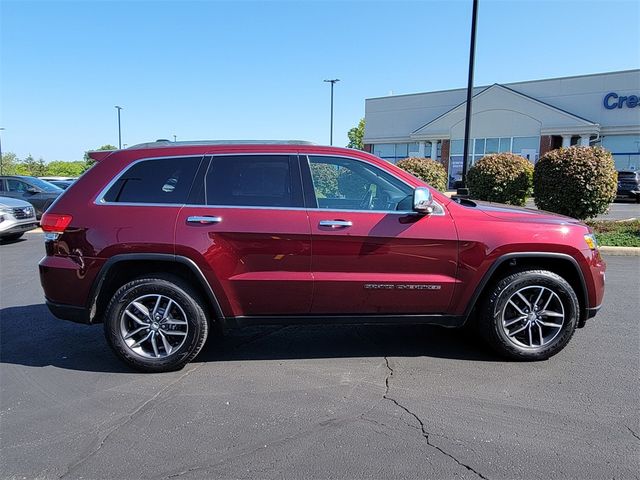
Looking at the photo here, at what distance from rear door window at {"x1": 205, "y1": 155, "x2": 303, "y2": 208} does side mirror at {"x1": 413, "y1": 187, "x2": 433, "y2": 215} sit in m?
0.94

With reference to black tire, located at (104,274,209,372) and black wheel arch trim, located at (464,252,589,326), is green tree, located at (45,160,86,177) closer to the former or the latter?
black tire, located at (104,274,209,372)

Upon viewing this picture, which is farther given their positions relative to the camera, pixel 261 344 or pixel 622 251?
pixel 622 251

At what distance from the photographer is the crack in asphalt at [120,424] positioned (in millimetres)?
2752

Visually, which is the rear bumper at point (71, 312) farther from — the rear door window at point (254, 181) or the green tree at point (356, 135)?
the green tree at point (356, 135)

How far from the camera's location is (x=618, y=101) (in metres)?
30.0

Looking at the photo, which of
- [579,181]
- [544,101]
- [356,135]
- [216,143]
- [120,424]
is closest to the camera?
[120,424]

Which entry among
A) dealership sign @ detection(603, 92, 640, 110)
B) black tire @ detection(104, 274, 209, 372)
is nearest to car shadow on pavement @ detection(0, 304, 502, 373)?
black tire @ detection(104, 274, 209, 372)

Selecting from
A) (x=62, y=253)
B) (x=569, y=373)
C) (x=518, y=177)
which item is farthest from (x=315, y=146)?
(x=518, y=177)

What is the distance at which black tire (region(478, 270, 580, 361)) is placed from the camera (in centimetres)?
404

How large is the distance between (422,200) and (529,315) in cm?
145

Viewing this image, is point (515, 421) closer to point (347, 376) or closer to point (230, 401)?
point (347, 376)

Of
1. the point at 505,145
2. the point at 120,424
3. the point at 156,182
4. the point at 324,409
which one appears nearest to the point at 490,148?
the point at 505,145

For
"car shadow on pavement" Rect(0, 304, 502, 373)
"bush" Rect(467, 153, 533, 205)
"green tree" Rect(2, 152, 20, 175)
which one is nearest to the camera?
"car shadow on pavement" Rect(0, 304, 502, 373)

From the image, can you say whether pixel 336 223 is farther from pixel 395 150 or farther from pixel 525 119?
pixel 395 150
